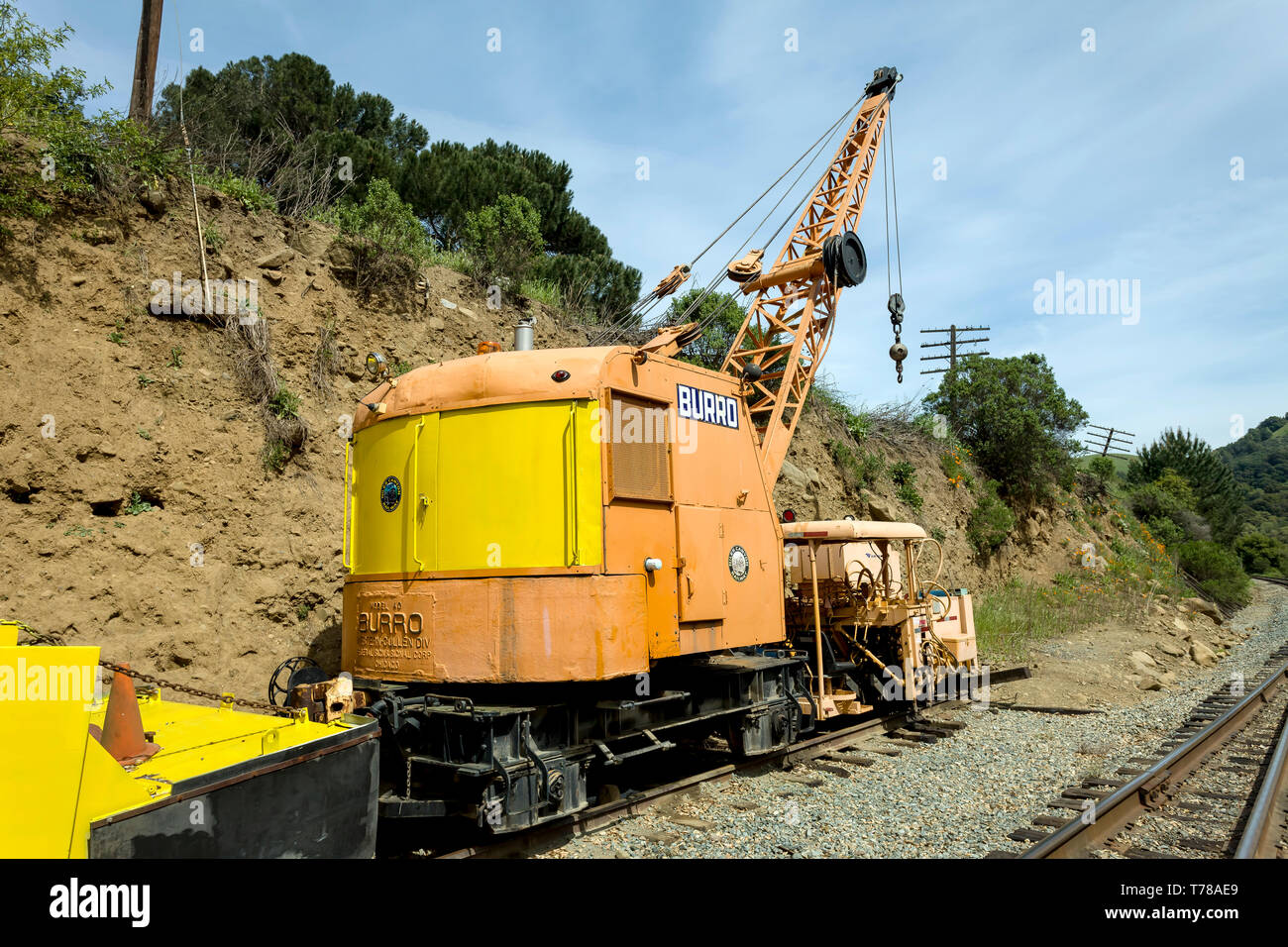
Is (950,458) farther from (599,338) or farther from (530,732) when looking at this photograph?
(530,732)

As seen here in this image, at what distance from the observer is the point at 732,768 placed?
7.68 metres

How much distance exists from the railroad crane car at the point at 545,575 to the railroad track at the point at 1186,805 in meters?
2.97

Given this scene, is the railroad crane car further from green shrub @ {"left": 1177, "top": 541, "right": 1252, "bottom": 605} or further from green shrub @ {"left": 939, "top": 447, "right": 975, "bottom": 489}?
green shrub @ {"left": 1177, "top": 541, "right": 1252, "bottom": 605}

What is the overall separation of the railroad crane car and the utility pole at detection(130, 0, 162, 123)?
28.3 feet

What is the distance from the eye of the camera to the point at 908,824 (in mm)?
6250

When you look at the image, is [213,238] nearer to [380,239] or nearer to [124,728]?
[380,239]

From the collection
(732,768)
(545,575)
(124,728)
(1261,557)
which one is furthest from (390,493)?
(1261,557)

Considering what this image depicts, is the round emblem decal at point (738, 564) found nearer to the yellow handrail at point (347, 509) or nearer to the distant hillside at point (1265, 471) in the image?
the yellow handrail at point (347, 509)

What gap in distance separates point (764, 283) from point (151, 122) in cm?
980

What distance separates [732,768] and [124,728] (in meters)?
5.57

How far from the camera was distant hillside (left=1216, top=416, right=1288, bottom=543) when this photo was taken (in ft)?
243

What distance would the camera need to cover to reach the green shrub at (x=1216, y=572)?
31.5 meters

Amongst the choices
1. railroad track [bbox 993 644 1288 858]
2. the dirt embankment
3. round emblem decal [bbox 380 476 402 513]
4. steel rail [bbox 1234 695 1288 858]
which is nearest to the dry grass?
the dirt embankment
